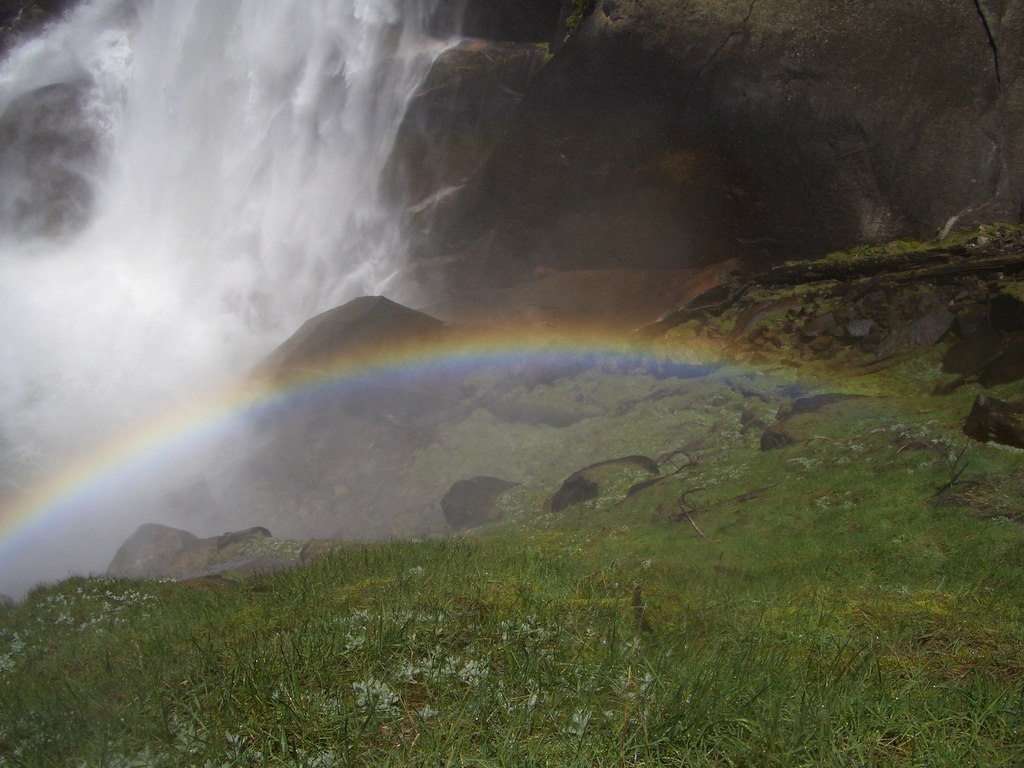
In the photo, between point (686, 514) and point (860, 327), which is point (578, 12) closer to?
point (860, 327)

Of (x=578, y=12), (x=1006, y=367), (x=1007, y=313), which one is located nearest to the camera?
(x=1006, y=367)

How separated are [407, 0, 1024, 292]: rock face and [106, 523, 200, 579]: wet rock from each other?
15903mm

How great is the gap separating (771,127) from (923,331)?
23.2ft

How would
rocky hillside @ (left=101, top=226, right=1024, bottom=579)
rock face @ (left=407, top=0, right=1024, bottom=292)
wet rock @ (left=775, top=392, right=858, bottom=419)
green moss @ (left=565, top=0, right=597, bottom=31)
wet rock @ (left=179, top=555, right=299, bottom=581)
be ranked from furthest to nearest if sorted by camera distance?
green moss @ (left=565, top=0, right=597, bottom=31) → rock face @ (left=407, top=0, right=1024, bottom=292) → wet rock @ (left=179, top=555, right=299, bottom=581) → wet rock @ (left=775, top=392, right=858, bottom=419) → rocky hillside @ (left=101, top=226, right=1024, bottom=579)

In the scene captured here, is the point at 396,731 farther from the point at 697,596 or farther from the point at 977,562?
the point at 977,562

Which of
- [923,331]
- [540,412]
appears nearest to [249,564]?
[540,412]

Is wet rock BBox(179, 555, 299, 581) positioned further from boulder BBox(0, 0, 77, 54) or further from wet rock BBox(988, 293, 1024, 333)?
boulder BBox(0, 0, 77, 54)

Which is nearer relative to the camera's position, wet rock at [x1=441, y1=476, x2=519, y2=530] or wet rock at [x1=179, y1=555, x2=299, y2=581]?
wet rock at [x1=179, y1=555, x2=299, y2=581]

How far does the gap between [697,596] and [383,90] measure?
27069 mm

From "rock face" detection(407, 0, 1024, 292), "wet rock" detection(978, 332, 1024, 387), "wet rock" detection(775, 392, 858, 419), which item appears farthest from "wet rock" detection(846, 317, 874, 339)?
"wet rock" detection(978, 332, 1024, 387)

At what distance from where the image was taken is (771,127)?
17.5 metres

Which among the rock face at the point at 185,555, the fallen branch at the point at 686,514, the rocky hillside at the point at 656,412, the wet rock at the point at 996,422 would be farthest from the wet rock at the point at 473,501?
the wet rock at the point at 996,422

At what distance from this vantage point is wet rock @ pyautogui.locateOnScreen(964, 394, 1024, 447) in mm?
7914

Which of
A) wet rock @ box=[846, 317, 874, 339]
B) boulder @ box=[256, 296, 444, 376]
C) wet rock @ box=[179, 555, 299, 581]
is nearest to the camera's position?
wet rock @ box=[179, 555, 299, 581]
